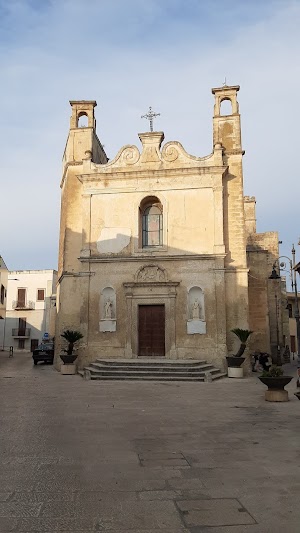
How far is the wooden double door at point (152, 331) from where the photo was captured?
19.8 meters

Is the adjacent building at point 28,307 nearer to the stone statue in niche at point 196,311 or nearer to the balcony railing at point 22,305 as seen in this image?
the balcony railing at point 22,305

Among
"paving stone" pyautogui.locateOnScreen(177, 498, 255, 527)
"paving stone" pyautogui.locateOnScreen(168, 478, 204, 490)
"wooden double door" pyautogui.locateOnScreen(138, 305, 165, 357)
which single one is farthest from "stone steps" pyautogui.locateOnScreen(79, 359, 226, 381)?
"paving stone" pyautogui.locateOnScreen(177, 498, 255, 527)

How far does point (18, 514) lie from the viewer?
4.11 metres

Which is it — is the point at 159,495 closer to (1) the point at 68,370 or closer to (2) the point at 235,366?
(2) the point at 235,366

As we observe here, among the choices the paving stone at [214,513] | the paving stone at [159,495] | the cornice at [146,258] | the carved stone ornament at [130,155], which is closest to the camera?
the paving stone at [214,513]

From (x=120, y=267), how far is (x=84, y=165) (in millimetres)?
5470

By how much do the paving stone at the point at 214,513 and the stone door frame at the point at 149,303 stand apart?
49.1 ft

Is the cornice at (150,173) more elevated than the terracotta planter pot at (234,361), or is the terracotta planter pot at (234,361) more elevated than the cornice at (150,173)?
the cornice at (150,173)

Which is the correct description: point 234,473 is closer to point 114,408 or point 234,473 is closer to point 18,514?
point 18,514

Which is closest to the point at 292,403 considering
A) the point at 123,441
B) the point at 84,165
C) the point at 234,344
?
the point at 123,441

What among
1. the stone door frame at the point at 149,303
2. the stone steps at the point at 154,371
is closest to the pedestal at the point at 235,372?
the stone steps at the point at 154,371

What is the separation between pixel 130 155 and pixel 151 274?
6.11 meters

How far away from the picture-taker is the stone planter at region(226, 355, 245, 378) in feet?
59.2

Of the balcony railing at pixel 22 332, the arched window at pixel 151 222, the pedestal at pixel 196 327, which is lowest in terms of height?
the balcony railing at pixel 22 332
